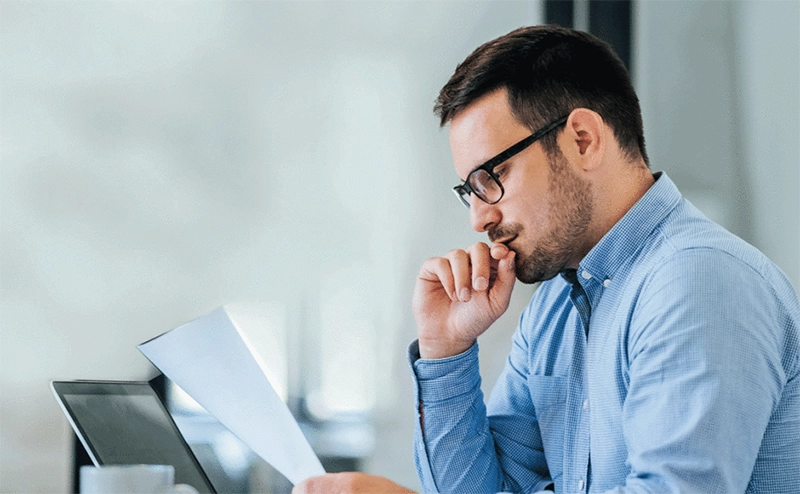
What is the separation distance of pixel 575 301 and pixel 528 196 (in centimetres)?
18

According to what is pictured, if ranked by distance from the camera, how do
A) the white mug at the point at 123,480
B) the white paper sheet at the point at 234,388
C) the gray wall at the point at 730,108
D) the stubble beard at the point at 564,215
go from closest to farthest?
1. the white mug at the point at 123,480
2. the white paper sheet at the point at 234,388
3. the stubble beard at the point at 564,215
4. the gray wall at the point at 730,108

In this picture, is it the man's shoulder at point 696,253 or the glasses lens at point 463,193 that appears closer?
the man's shoulder at point 696,253

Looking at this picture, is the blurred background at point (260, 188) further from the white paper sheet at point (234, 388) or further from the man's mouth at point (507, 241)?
the white paper sheet at point (234, 388)

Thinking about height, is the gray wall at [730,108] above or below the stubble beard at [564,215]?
above

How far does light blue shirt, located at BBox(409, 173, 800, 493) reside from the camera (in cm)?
81

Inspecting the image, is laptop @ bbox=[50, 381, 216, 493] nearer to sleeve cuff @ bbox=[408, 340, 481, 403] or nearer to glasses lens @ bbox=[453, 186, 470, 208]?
sleeve cuff @ bbox=[408, 340, 481, 403]

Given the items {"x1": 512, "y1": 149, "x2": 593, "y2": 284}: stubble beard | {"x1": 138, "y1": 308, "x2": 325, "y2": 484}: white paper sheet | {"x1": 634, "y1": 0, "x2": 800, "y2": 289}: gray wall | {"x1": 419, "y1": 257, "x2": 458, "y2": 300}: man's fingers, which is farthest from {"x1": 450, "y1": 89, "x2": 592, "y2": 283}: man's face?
{"x1": 634, "y1": 0, "x2": 800, "y2": 289}: gray wall

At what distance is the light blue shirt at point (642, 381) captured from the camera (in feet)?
2.66

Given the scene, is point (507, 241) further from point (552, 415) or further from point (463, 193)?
point (552, 415)

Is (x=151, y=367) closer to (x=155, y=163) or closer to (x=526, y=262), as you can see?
(x=155, y=163)

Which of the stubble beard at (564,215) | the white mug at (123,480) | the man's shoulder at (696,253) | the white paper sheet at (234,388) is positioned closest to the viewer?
the white mug at (123,480)

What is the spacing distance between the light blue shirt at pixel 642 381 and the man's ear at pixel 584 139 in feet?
0.33

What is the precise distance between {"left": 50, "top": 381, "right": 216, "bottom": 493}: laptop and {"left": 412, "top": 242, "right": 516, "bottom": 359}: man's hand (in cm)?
44

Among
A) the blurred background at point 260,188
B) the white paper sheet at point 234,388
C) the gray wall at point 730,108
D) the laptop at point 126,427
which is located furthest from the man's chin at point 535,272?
the gray wall at point 730,108
